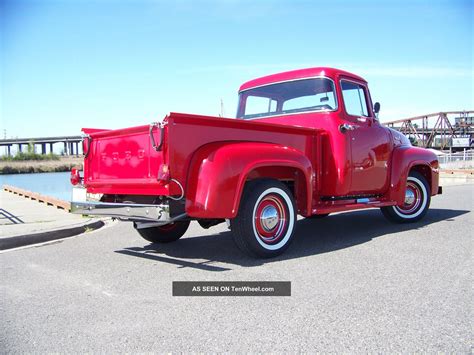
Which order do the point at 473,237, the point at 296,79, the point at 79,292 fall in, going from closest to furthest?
the point at 79,292 → the point at 473,237 → the point at 296,79

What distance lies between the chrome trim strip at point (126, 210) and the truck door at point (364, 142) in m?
2.81

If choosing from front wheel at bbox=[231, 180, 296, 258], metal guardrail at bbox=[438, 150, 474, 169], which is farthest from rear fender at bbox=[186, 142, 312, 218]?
metal guardrail at bbox=[438, 150, 474, 169]

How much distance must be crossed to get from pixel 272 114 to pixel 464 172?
1846cm

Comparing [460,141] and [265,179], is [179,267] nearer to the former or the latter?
[265,179]

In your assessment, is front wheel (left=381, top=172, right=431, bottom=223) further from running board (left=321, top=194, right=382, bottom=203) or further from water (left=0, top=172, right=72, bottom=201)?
water (left=0, top=172, right=72, bottom=201)

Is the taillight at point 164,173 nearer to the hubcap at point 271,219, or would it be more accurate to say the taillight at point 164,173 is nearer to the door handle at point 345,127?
the hubcap at point 271,219

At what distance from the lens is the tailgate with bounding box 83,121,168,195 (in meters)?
4.61

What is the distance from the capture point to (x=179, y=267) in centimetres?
472

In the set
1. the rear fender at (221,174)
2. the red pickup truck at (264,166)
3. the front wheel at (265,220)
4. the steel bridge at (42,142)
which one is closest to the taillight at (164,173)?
the red pickup truck at (264,166)

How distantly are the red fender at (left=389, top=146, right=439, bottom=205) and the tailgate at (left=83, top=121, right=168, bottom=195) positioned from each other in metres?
3.86

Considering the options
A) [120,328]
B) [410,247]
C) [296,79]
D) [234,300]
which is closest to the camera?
[120,328]

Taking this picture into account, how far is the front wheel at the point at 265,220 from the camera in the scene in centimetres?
469

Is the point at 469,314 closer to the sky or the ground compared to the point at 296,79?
closer to the ground

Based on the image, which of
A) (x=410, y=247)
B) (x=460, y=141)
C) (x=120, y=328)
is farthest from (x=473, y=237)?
(x=460, y=141)
